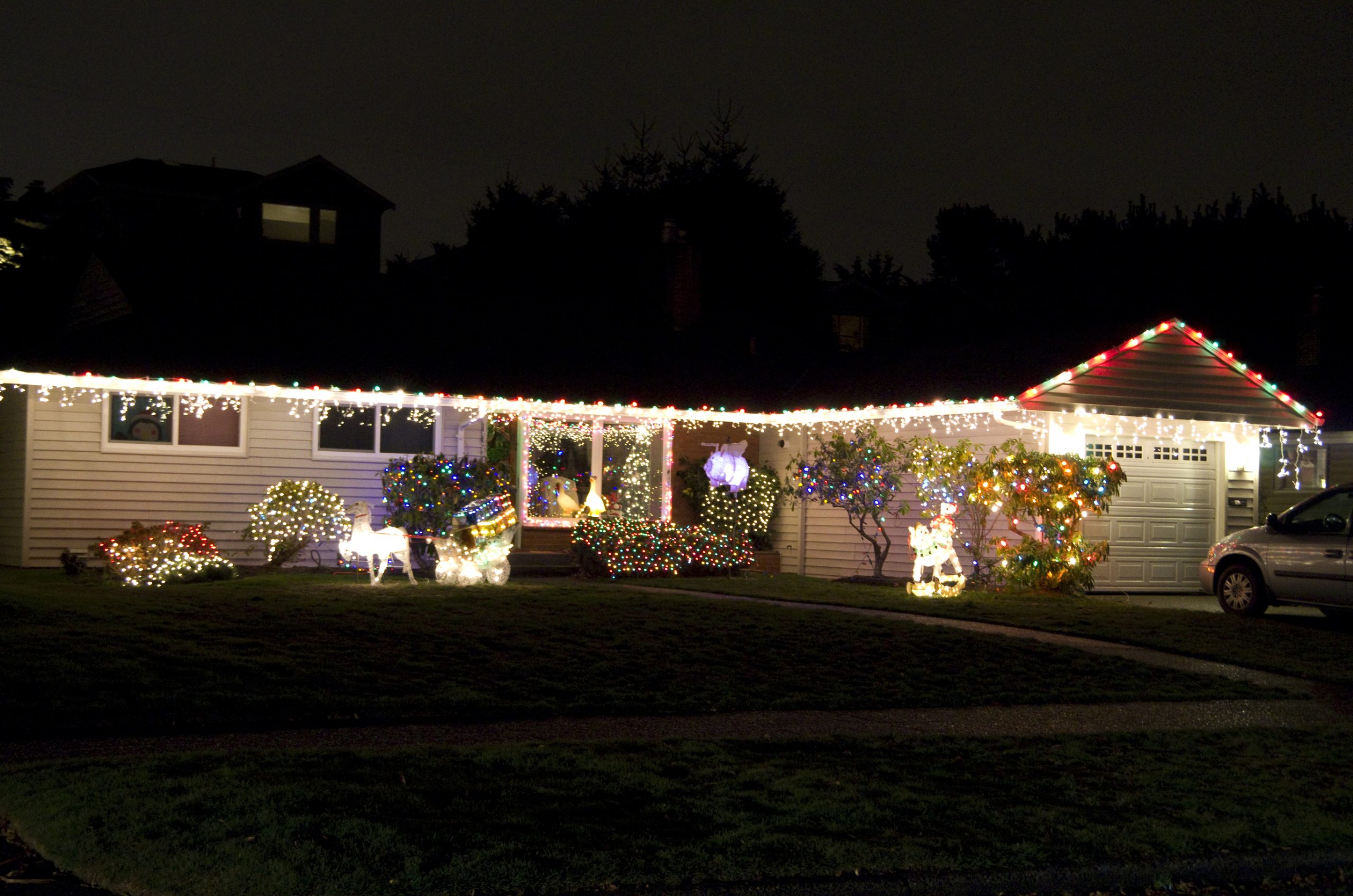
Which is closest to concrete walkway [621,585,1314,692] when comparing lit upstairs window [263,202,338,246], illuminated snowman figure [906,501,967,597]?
illuminated snowman figure [906,501,967,597]

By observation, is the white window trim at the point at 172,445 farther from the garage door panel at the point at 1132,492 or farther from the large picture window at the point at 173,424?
the garage door panel at the point at 1132,492

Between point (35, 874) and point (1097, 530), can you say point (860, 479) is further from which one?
point (35, 874)

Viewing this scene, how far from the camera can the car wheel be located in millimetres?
16250

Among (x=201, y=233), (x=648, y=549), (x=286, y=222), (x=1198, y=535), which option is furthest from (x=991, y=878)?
(x=201, y=233)

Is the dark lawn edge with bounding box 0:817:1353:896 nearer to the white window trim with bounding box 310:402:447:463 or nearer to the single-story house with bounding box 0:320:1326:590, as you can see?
the single-story house with bounding box 0:320:1326:590

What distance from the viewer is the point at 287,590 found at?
15.4 metres

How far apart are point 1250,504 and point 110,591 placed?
622 inches

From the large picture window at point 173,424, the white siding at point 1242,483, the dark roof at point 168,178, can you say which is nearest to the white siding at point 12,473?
the large picture window at point 173,424

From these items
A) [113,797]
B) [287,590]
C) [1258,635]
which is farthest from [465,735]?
[1258,635]

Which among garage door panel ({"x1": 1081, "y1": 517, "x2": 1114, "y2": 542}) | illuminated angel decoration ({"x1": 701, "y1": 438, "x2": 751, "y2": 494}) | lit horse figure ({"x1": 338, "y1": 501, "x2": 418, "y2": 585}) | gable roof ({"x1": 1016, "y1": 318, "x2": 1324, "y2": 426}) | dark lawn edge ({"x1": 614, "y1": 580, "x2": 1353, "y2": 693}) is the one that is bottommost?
dark lawn edge ({"x1": 614, "y1": 580, "x2": 1353, "y2": 693})

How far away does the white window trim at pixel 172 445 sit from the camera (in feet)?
61.2

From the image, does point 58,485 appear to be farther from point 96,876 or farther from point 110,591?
point 96,876

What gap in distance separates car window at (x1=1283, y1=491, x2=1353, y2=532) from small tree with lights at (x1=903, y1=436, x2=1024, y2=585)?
3467 millimetres

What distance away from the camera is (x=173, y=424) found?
19.1 metres
